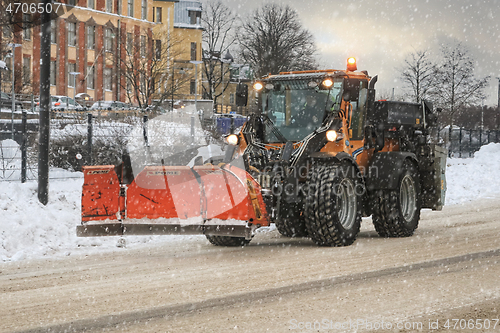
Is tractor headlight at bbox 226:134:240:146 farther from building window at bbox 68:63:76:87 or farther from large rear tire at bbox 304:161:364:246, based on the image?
building window at bbox 68:63:76:87

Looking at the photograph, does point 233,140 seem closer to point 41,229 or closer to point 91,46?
point 41,229

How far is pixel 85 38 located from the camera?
54594 mm

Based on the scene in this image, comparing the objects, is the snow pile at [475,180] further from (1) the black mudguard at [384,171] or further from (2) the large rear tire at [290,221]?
(2) the large rear tire at [290,221]

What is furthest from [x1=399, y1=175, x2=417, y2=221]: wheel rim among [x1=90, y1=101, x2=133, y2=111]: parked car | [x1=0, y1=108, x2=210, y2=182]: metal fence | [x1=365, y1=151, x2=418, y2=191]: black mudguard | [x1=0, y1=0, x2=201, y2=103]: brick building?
[x1=0, y1=0, x2=201, y2=103]: brick building

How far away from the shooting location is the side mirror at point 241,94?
32.7 ft

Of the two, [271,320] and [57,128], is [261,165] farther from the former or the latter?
[57,128]

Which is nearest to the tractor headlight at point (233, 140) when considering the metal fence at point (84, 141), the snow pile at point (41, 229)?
the snow pile at point (41, 229)

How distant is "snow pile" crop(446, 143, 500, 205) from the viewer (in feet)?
57.0

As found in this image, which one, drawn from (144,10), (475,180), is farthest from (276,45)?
(475,180)

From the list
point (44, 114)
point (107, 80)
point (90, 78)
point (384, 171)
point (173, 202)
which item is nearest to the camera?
point (173, 202)

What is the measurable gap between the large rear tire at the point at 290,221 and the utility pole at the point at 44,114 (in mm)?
4138

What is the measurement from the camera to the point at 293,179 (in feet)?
29.0

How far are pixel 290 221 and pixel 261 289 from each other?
11.5 ft

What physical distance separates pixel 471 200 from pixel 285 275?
10.8 m
